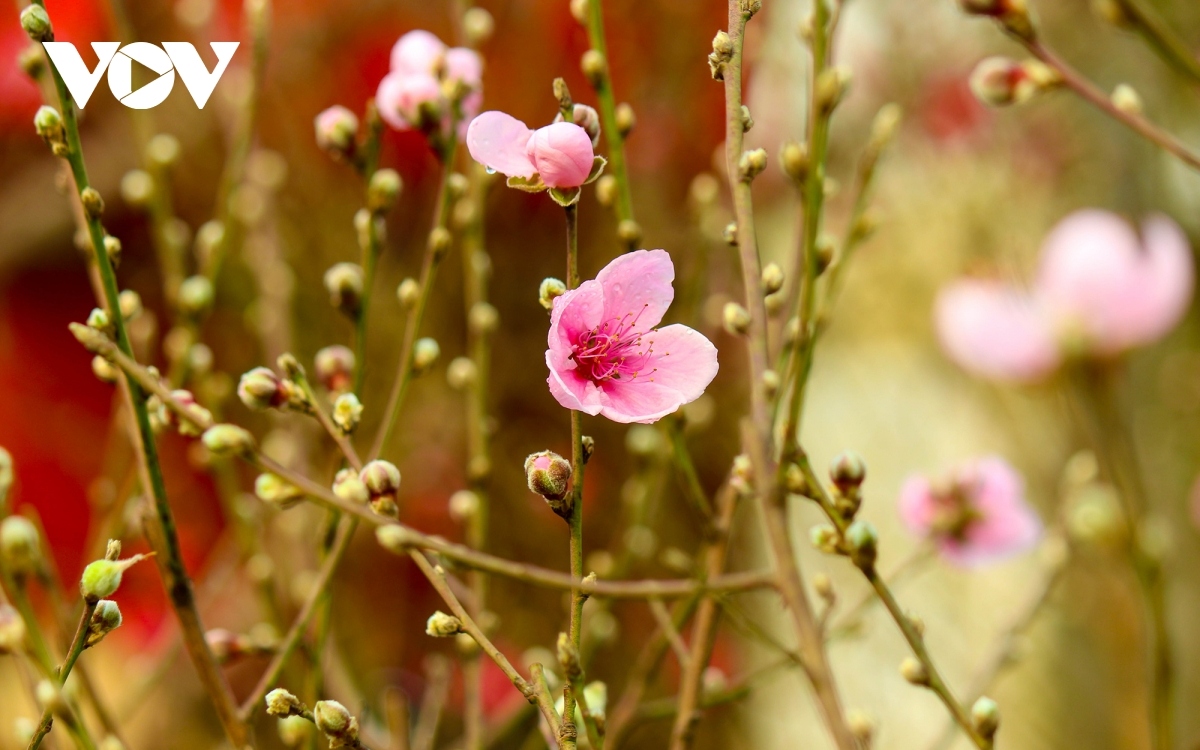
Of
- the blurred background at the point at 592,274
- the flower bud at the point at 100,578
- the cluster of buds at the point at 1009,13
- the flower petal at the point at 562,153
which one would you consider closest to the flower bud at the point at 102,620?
the flower bud at the point at 100,578

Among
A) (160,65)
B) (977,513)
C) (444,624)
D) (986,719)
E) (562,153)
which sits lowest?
(977,513)

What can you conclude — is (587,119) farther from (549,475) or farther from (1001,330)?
(1001,330)

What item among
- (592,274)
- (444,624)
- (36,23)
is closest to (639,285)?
(444,624)

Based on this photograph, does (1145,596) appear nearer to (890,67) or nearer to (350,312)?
(350,312)

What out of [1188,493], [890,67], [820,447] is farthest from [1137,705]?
[890,67]

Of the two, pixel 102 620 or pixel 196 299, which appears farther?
pixel 196 299

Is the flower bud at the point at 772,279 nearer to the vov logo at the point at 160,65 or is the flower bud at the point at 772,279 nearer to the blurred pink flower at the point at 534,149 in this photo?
the blurred pink flower at the point at 534,149
